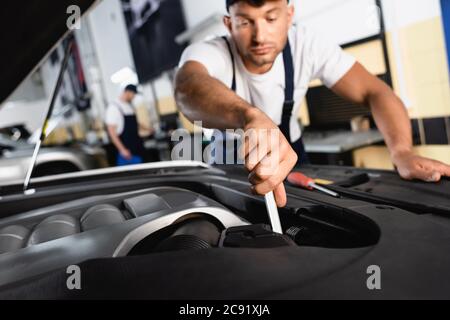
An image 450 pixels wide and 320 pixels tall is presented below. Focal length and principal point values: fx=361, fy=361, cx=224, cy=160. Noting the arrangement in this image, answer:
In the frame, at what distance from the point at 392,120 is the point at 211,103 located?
0.75 meters

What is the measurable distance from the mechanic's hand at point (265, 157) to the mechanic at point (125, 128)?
4.10 m

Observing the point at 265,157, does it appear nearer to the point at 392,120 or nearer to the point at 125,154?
the point at 392,120

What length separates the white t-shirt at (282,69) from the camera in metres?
1.59

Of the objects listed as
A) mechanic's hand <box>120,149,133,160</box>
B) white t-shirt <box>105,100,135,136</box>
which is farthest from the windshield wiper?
white t-shirt <box>105,100,135,136</box>

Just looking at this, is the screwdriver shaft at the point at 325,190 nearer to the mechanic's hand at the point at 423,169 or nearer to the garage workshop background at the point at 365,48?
the mechanic's hand at the point at 423,169

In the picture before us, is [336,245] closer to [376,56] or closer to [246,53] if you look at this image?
[246,53]

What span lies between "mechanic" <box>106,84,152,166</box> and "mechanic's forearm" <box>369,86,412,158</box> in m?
3.61

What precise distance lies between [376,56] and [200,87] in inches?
88.1

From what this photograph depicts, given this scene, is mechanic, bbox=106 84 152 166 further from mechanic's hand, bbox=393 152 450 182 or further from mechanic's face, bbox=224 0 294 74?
mechanic's hand, bbox=393 152 450 182

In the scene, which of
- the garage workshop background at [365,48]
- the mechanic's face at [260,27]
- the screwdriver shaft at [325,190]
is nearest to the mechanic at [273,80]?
the mechanic's face at [260,27]

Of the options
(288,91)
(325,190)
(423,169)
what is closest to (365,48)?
(288,91)

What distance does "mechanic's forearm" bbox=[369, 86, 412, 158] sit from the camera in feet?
4.12

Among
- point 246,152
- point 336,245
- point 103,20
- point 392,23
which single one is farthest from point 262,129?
point 103,20

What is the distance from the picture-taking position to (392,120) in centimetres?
138
